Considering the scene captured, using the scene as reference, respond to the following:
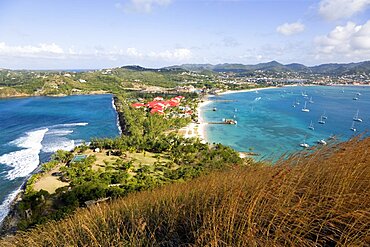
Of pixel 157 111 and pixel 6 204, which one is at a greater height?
pixel 157 111

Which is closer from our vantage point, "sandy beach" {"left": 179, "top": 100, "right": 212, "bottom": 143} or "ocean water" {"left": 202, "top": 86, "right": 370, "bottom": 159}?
"ocean water" {"left": 202, "top": 86, "right": 370, "bottom": 159}

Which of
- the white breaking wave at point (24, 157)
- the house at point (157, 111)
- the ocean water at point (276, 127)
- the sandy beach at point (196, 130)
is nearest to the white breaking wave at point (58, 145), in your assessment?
the white breaking wave at point (24, 157)

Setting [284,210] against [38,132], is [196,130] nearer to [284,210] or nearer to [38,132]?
[38,132]

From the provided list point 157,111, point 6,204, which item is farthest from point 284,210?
point 157,111

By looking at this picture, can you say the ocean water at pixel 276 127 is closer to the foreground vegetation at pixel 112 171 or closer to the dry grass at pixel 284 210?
the foreground vegetation at pixel 112 171

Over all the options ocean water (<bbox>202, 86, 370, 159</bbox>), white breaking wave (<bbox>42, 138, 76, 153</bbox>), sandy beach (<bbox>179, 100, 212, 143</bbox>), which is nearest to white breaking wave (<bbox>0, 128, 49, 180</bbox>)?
white breaking wave (<bbox>42, 138, 76, 153</bbox>)

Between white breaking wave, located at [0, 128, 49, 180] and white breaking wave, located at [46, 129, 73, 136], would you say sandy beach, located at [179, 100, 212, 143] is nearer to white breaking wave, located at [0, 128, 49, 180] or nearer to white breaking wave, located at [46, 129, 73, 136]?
white breaking wave, located at [46, 129, 73, 136]
